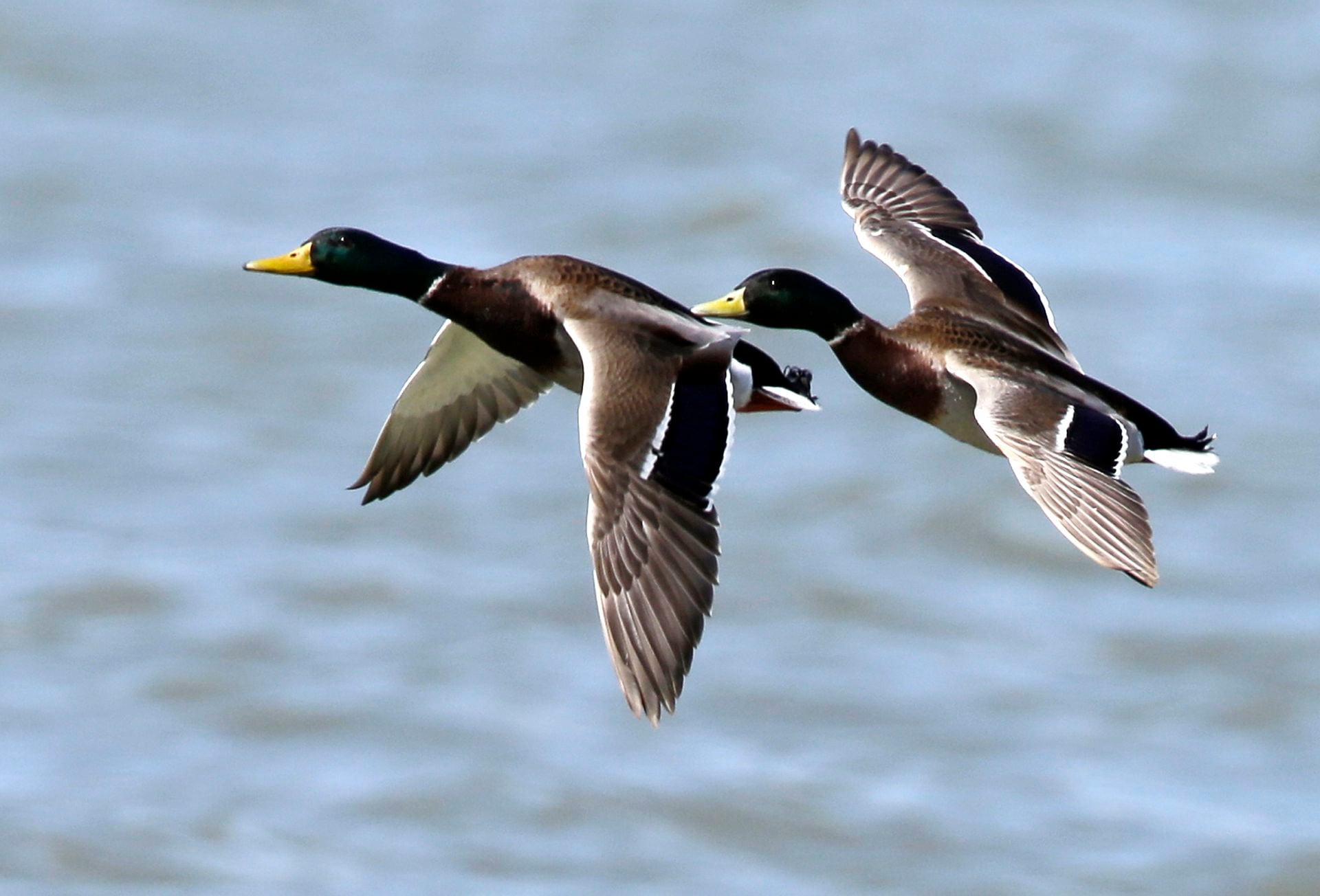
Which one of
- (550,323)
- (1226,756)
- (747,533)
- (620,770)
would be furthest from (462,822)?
(550,323)

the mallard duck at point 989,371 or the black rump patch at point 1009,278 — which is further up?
the black rump patch at point 1009,278

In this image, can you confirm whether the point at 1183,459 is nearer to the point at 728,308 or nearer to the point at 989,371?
the point at 989,371

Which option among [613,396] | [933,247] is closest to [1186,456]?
[933,247]

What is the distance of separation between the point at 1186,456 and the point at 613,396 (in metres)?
2.37

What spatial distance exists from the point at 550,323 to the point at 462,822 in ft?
29.5

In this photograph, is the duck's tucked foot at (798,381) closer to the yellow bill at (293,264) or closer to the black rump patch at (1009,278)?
the black rump patch at (1009,278)

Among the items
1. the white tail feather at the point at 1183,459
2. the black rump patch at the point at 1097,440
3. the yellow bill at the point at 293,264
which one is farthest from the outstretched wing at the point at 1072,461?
the yellow bill at the point at 293,264

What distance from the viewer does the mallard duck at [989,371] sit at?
861cm

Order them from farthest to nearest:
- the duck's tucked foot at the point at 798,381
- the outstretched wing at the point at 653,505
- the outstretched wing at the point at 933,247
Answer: the outstretched wing at the point at 933,247 < the duck's tucked foot at the point at 798,381 < the outstretched wing at the point at 653,505

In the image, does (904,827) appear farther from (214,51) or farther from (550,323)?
(214,51)

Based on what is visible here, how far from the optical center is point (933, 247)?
10.6 meters

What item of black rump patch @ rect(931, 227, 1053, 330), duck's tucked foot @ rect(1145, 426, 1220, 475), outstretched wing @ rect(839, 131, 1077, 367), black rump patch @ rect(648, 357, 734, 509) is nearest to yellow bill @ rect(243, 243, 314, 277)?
black rump patch @ rect(648, 357, 734, 509)

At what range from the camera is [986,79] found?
86.8 feet

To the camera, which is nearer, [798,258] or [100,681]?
[100,681]
